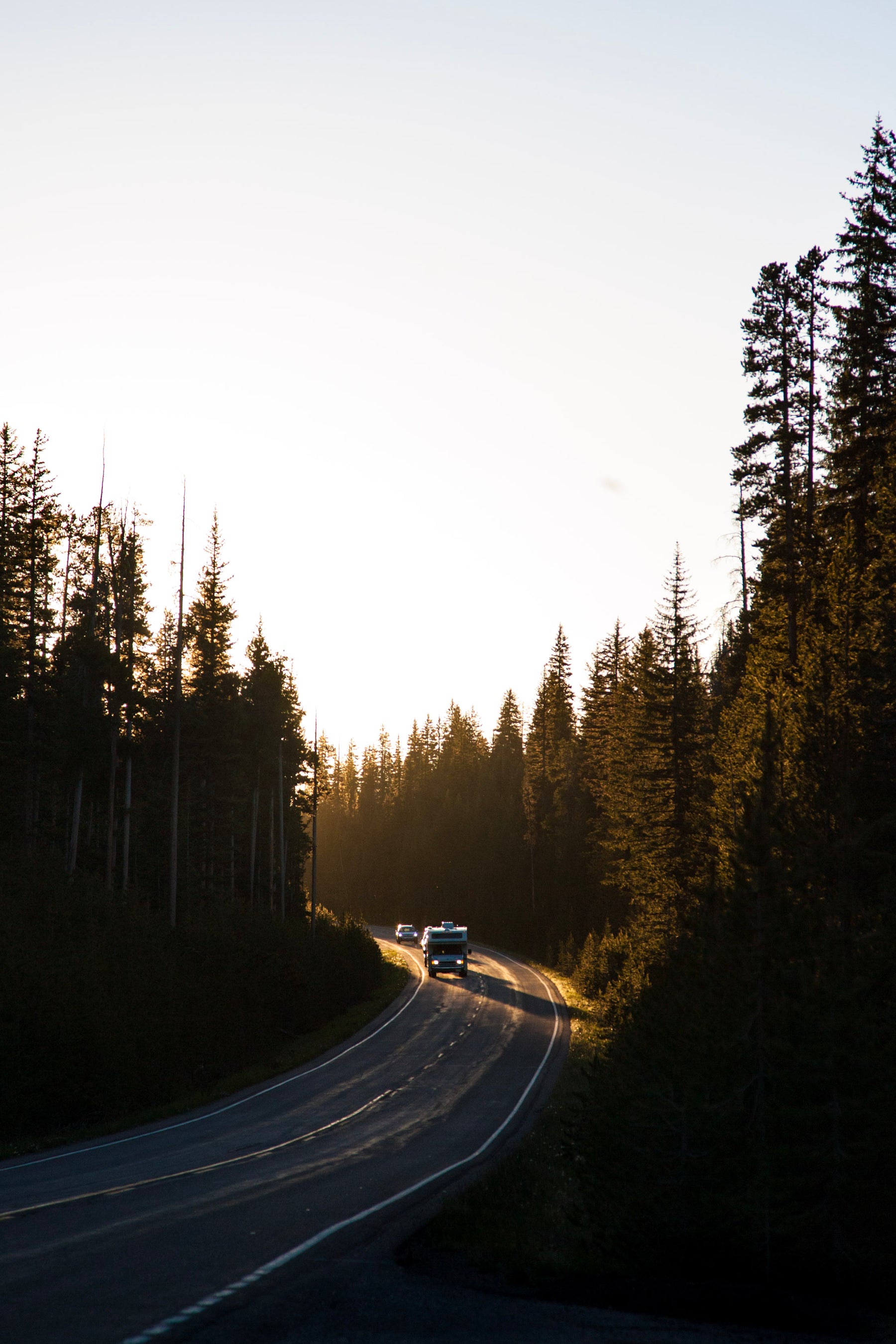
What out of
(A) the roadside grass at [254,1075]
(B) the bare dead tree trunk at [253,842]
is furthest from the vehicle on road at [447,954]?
(B) the bare dead tree trunk at [253,842]

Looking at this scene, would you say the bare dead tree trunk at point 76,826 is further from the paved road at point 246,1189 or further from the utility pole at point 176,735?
the paved road at point 246,1189

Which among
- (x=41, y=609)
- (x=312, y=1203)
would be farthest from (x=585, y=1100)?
(x=41, y=609)

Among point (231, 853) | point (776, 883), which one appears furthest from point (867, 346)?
point (231, 853)

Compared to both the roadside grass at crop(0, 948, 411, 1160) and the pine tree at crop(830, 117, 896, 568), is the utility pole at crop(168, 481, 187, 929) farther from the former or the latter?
the pine tree at crop(830, 117, 896, 568)

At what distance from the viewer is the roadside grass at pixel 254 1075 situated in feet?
66.8

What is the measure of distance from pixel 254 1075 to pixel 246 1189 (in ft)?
51.6

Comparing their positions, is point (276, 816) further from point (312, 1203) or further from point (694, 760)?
point (312, 1203)

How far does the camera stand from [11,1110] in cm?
2111

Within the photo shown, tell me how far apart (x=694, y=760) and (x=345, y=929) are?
2275 cm

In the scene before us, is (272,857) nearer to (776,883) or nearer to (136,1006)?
(136,1006)

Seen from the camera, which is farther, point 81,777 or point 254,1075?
point 81,777

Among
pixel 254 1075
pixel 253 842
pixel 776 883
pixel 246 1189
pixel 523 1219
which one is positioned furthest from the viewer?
pixel 253 842

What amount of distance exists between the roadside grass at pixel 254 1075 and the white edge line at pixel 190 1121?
688mm

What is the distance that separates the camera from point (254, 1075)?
29.2 meters
